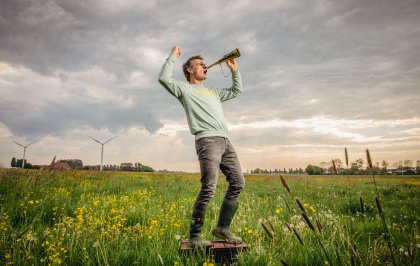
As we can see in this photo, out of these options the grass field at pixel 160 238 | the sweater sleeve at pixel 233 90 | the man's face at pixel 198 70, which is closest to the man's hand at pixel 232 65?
the sweater sleeve at pixel 233 90

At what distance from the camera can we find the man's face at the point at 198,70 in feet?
13.4

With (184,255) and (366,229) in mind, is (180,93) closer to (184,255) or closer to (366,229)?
(184,255)

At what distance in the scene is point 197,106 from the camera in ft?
12.2

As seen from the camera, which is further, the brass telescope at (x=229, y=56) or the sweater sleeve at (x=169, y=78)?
the brass telescope at (x=229, y=56)

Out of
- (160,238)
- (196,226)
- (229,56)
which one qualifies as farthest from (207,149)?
(229,56)

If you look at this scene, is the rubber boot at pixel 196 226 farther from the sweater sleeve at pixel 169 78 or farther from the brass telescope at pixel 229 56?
the brass telescope at pixel 229 56

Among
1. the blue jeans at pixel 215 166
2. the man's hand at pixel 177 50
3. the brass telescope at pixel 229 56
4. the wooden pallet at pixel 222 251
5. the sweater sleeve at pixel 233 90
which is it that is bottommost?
the wooden pallet at pixel 222 251

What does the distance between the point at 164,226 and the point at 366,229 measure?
3.53 metres

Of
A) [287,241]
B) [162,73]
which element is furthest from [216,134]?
[287,241]

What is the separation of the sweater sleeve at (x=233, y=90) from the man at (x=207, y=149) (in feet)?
1.19

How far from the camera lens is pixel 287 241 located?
11.4ft

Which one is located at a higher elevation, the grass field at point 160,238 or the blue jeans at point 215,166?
the blue jeans at point 215,166

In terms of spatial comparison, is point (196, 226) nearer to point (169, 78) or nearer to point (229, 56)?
point (169, 78)

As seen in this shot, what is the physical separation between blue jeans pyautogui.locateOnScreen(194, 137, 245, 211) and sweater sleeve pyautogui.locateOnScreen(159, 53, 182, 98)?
79 centimetres
